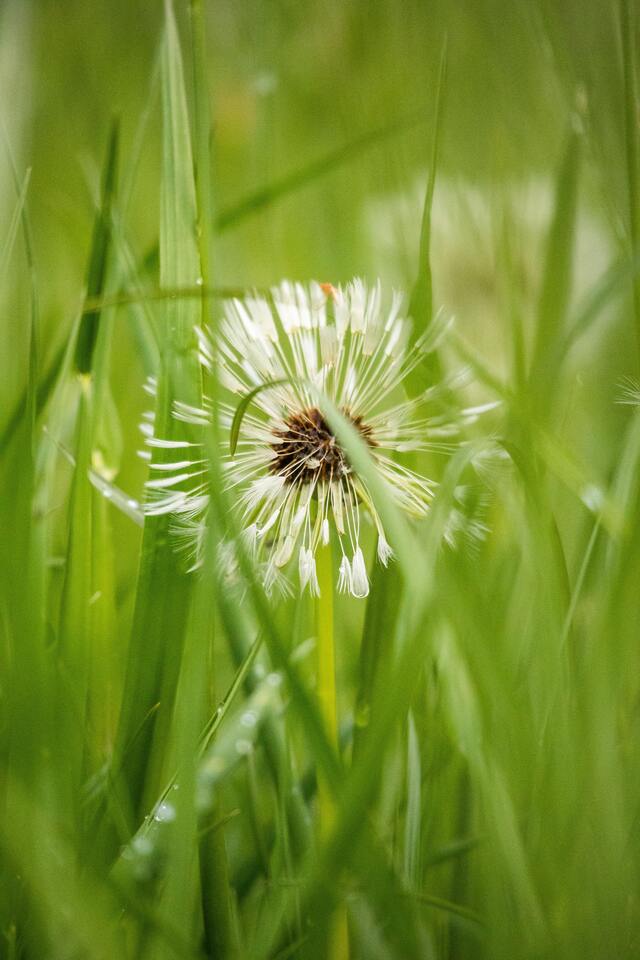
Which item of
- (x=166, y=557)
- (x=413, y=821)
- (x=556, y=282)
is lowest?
(x=413, y=821)

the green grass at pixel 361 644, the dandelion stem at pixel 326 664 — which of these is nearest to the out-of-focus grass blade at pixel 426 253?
the green grass at pixel 361 644

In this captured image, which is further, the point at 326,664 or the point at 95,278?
the point at 95,278

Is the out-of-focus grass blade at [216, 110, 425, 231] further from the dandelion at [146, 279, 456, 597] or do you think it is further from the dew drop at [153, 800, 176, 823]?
the dew drop at [153, 800, 176, 823]

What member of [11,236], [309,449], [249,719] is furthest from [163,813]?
[11,236]

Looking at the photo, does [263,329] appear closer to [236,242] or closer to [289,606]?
[289,606]

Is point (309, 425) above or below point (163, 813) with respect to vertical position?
above

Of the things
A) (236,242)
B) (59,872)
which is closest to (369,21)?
(59,872)

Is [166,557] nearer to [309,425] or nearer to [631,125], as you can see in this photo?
[309,425]
